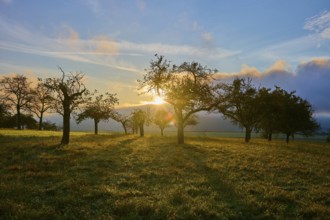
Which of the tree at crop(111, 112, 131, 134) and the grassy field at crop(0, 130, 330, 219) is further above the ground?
the tree at crop(111, 112, 131, 134)

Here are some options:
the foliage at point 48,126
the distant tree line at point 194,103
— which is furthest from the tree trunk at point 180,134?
the foliage at point 48,126

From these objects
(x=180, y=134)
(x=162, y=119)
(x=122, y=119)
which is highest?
(x=162, y=119)

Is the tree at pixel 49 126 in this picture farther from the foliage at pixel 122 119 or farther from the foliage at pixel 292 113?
the foliage at pixel 292 113

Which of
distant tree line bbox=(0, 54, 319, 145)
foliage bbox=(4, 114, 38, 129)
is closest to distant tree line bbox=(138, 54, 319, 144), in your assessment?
distant tree line bbox=(0, 54, 319, 145)

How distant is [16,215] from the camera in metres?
11.6

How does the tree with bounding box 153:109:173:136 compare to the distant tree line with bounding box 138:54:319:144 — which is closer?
the distant tree line with bounding box 138:54:319:144

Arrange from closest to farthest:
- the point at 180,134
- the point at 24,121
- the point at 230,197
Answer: the point at 230,197, the point at 180,134, the point at 24,121

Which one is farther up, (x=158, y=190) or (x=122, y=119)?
(x=122, y=119)

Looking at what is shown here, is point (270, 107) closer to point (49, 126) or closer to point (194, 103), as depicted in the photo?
point (194, 103)

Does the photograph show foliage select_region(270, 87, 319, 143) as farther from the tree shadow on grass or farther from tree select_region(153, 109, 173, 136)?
tree select_region(153, 109, 173, 136)

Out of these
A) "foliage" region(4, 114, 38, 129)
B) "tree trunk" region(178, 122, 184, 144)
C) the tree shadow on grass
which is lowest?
the tree shadow on grass

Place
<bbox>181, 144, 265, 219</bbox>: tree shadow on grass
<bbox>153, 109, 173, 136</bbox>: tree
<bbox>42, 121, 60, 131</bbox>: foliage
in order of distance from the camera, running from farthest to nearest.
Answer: <bbox>42, 121, 60, 131</bbox>: foliage → <bbox>153, 109, 173, 136</bbox>: tree → <bbox>181, 144, 265, 219</bbox>: tree shadow on grass

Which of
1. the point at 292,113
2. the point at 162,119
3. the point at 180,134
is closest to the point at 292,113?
the point at 292,113

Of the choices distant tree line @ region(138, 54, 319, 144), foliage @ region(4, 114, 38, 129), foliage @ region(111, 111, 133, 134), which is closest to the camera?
distant tree line @ region(138, 54, 319, 144)
